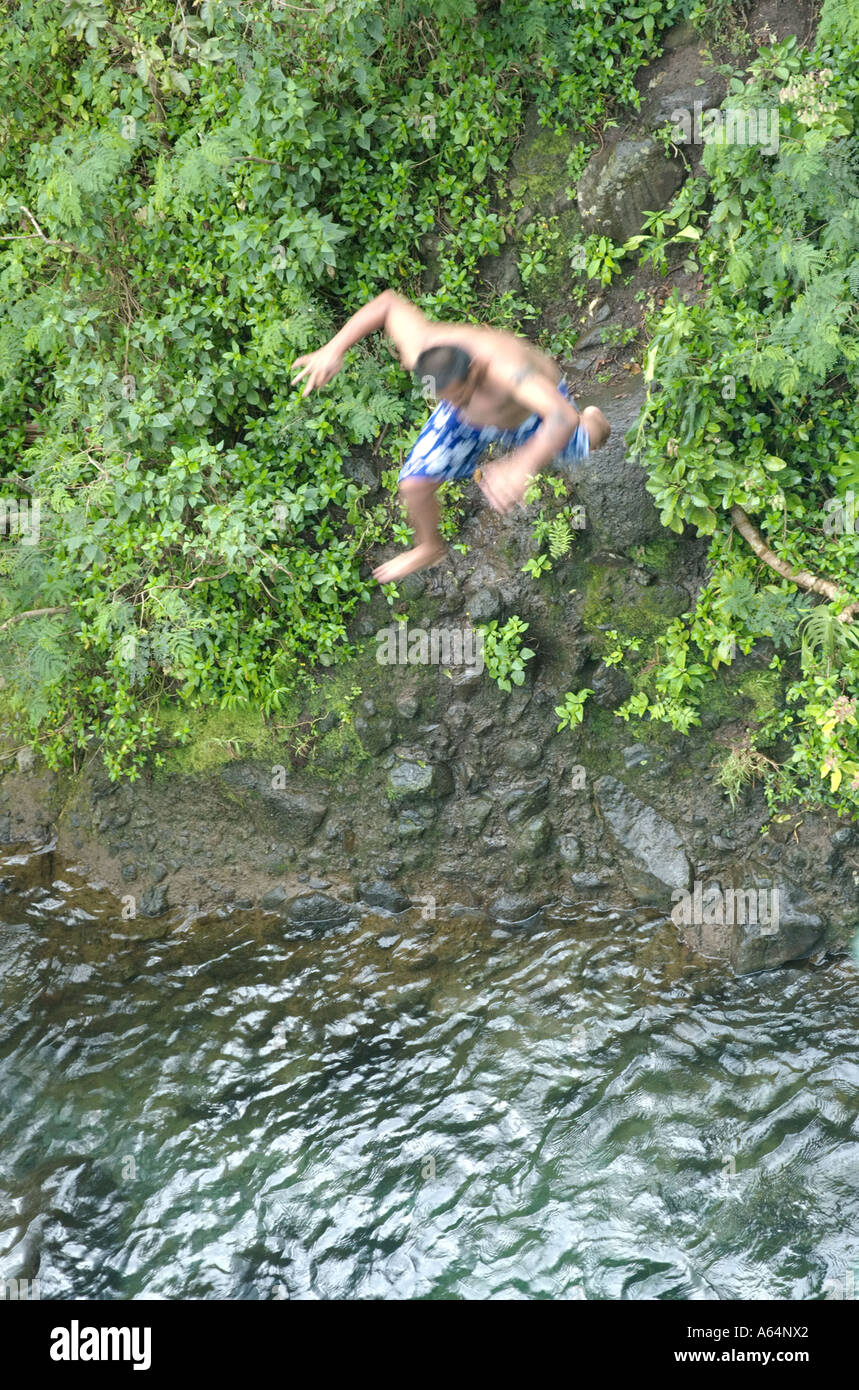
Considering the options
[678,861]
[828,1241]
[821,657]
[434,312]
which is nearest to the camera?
[828,1241]

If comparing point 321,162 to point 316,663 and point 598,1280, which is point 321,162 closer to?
point 316,663

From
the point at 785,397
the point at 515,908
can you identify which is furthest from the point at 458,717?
the point at 785,397

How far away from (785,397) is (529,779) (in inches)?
112

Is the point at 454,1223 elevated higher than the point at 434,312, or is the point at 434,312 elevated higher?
the point at 434,312

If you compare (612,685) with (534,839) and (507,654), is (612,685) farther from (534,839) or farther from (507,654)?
(534,839)

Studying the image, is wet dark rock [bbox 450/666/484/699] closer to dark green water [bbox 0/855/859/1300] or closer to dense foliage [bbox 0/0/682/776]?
dense foliage [bbox 0/0/682/776]

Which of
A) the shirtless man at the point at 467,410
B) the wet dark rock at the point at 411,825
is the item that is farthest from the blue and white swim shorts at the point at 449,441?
the wet dark rock at the point at 411,825

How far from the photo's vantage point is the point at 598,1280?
489 centimetres

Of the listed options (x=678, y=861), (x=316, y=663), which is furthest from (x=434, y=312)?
(x=678, y=861)

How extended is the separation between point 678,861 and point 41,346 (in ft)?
18.2

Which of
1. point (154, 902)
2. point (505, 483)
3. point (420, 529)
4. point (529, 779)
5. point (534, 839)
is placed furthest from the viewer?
point (154, 902)

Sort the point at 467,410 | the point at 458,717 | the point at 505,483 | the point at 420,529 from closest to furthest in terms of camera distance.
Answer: the point at 505,483
the point at 467,410
the point at 420,529
the point at 458,717

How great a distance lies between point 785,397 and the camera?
5789 mm

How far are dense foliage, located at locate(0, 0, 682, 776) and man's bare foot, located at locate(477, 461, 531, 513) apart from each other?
294 centimetres
